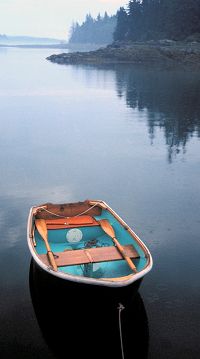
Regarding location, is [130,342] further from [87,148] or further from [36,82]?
[36,82]

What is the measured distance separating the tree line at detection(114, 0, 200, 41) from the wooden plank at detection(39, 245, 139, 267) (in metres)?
113

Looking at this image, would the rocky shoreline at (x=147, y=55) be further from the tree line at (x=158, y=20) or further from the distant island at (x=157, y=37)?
the tree line at (x=158, y=20)

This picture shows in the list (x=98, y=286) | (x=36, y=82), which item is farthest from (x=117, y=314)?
(x=36, y=82)

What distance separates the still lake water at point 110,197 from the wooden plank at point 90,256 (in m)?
1.00

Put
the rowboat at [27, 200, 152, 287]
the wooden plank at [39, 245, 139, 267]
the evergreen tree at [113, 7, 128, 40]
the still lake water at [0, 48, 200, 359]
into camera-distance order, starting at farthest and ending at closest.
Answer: the evergreen tree at [113, 7, 128, 40], the wooden plank at [39, 245, 139, 267], the rowboat at [27, 200, 152, 287], the still lake water at [0, 48, 200, 359]

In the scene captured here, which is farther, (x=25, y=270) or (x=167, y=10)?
(x=167, y=10)

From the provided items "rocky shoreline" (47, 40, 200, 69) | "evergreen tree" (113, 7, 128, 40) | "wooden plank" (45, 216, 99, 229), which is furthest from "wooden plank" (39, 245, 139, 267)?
"evergreen tree" (113, 7, 128, 40)

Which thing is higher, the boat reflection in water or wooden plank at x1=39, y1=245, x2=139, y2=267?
wooden plank at x1=39, y1=245, x2=139, y2=267

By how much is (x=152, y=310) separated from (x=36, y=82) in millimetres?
63021

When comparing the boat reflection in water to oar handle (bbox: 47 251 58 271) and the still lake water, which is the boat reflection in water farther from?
oar handle (bbox: 47 251 58 271)

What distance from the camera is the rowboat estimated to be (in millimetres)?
10438

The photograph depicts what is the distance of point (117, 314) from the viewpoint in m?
10.3

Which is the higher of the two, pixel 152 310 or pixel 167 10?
pixel 167 10

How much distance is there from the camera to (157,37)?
13512 centimetres
